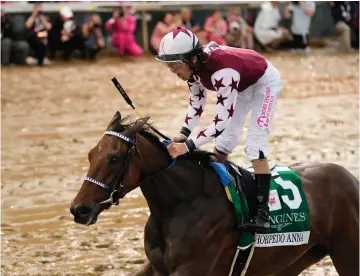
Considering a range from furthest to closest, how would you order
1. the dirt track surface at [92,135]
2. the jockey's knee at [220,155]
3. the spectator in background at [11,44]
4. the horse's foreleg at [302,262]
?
the spectator in background at [11,44] < the dirt track surface at [92,135] < the horse's foreleg at [302,262] < the jockey's knee at [220,155]

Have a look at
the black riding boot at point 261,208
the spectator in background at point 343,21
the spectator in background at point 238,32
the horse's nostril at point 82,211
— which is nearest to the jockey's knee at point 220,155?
the black riding boot at point 261,208

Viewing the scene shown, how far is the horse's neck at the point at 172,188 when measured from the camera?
5.22 m

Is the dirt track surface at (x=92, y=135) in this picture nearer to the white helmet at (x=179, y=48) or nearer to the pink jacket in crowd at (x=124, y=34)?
the pink jacket in crowd at (x=124, y=34)

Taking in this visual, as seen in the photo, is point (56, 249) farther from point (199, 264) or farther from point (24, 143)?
point (24, 143)

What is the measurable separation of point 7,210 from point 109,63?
12.3 m

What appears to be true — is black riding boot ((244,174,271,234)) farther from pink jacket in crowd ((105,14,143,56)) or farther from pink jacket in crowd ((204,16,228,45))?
pink jacket in crowd ((204,16,228,45))

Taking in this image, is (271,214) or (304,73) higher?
(271,214)

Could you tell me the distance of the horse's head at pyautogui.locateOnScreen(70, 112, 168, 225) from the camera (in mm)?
4949

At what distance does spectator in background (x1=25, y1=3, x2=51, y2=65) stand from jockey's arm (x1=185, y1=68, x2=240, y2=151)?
1556cm

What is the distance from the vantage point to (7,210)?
9.12 meters

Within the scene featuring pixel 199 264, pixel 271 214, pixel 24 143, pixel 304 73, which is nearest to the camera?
pixel 199 264

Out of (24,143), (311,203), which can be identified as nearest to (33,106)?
(24,143)

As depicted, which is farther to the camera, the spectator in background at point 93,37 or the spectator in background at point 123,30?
the spectator in background at point 123,30

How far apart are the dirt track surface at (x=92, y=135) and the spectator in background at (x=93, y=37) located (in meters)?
0.47
